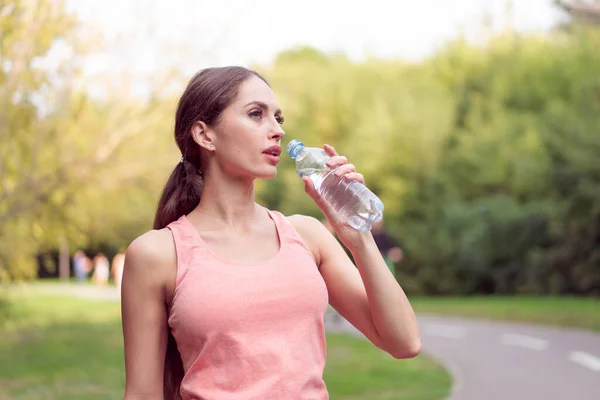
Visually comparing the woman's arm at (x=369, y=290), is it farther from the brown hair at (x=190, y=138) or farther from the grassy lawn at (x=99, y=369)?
the grassy lawn at (x=99, y=369)

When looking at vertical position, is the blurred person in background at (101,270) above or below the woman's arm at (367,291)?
below

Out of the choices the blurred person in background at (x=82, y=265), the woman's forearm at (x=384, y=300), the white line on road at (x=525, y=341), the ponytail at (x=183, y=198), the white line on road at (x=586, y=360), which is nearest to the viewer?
the woman's forearm at (x=384, y=300)

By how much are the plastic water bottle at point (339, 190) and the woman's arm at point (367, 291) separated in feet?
0.30

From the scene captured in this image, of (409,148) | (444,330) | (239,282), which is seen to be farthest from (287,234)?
(409,148)

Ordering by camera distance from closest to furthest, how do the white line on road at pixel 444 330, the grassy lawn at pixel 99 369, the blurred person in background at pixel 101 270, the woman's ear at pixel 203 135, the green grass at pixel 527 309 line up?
the woman's ear at pixel 203 135, the grassy lawn at pixel 99 369, the white line on road at pixel 444 330, the green grass at pixel 527 309, the blurred person in background at pixel 101 270

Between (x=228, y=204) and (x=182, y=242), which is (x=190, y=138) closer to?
(x=228, y=204)

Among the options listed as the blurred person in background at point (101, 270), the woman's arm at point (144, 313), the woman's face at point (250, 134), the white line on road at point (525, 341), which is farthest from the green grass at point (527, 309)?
the blurred person in background at point (101, 270)

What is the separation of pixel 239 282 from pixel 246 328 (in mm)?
113

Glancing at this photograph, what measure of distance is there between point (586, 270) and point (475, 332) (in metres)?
9.49

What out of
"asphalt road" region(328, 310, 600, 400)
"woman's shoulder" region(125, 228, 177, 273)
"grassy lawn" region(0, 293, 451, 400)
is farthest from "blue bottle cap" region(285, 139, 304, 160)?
"asphalt road" region(328, 310, 600, 400)

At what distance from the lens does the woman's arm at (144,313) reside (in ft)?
8.13

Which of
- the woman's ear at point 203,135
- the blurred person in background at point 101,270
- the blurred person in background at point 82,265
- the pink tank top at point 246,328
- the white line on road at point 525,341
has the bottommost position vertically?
the blurred person in background at point 82,265

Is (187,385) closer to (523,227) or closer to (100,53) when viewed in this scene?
(100,53)

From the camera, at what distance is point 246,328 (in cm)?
242
